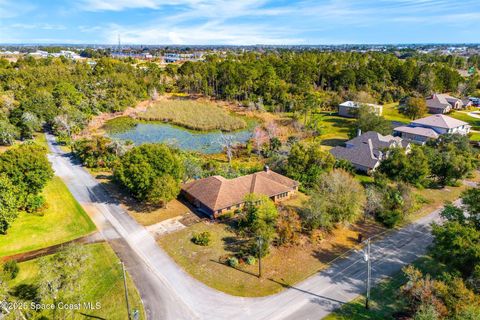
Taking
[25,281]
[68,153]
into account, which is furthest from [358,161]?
[68,153]

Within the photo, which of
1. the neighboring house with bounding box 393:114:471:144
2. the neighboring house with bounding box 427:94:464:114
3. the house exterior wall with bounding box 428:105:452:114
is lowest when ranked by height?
the neighboring house with bounding box 393:114:471:144

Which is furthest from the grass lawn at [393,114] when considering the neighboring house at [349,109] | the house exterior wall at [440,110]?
the house exterior wall at [440,110]

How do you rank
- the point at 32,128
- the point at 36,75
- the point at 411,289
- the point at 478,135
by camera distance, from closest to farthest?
the point at 411,289
the point at 32,128
the point at 478,135
the point at 36,75

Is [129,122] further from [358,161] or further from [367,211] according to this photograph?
[367,211]

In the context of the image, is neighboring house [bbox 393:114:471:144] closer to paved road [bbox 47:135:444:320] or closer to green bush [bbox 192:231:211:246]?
paved road [bbox 47:135:444:320]

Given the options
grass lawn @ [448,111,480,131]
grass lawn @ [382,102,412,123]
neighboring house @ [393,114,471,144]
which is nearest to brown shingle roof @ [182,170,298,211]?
neighboring house @ [393,114,471,144]

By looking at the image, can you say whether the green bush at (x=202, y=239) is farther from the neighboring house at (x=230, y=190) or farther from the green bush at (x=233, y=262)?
the neighboring house at (x=230, y=190)

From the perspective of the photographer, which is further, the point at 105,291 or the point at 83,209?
the point at 83,209

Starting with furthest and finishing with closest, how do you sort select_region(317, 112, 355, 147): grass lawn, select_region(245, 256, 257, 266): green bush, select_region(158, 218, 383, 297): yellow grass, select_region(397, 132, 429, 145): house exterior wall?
select_region(317, 112, 355, 147): grass lawn → select_region(397, 132, 429, 145): house exterior wall → select_region(245, 256, 257, 266): green bush → select_region(158, 218, 383, 297): yellow grass
